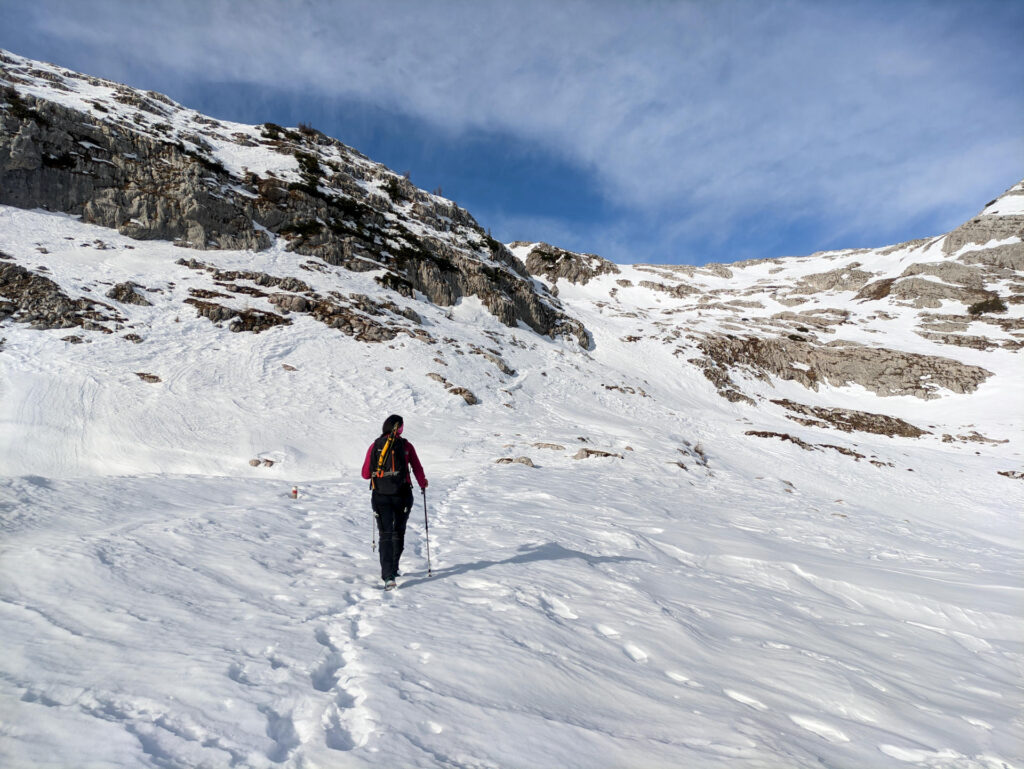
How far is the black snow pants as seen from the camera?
618cm

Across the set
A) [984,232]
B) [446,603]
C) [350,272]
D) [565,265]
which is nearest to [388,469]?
[446,603]

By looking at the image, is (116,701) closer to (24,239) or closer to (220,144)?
(24,239)

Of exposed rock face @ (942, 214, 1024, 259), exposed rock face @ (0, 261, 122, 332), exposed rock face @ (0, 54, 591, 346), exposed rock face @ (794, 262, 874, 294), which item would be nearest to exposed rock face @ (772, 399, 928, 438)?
exposed rock face @ (0, 54, 591, 346)

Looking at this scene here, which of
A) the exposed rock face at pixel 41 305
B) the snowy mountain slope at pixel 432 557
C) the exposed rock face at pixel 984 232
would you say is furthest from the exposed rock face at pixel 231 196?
the exposed rock face at pixel 984 232

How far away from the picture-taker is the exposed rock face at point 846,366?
158 feet

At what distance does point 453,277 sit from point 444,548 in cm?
4225

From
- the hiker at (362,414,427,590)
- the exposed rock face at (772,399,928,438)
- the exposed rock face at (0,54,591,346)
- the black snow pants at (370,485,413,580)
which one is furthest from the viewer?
the exposed rock face at (772,399,928,438)

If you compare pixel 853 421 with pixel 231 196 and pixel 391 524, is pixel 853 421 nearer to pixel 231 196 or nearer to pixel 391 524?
pixel 391 524

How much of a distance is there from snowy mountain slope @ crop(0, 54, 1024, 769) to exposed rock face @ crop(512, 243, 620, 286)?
73672 millimetres

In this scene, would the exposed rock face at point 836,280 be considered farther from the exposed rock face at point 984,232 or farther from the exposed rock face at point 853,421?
the exposed rock face at point 853,421

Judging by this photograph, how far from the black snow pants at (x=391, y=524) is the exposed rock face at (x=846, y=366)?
45.0 meters

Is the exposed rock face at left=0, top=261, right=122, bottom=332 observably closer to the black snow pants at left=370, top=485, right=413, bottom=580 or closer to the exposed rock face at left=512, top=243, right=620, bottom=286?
the black snow pants at left=370, top=485, right=413, bottom=580

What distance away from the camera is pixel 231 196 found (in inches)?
1515

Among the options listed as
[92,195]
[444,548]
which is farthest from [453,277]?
[444,548]
